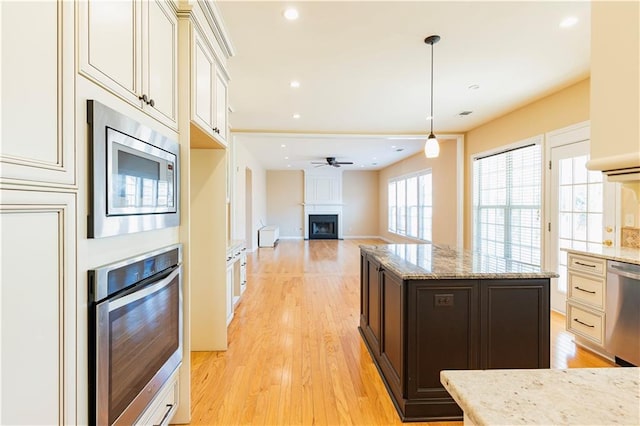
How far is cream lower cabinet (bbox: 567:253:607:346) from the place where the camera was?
266 centimetres

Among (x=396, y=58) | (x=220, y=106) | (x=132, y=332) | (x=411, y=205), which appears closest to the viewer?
(x=132, y=332)

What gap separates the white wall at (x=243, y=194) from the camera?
6078mm

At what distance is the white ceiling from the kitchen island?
188cm

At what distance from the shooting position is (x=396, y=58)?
9.71 ft

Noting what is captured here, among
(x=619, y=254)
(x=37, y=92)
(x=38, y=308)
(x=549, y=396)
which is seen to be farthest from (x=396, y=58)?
(x=38, y=308)

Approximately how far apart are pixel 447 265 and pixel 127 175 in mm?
2010

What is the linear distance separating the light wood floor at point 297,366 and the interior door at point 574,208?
81cm

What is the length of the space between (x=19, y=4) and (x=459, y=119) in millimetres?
5322

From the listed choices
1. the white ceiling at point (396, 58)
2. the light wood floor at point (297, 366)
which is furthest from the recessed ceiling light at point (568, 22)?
the light wood floor at point (297, 366)

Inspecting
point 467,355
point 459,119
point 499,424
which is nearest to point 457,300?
point 467,355

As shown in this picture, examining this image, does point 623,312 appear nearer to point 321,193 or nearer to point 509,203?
point 509,203

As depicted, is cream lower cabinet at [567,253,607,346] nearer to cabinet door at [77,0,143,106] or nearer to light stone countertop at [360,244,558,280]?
light stone countertop at [360,244,558,280]

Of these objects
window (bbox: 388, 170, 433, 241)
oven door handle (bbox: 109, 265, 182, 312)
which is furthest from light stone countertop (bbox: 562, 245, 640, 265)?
window (bbox: 388, 170, 433, 241)

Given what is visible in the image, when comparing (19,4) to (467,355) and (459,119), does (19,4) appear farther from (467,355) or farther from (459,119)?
(459,119)
